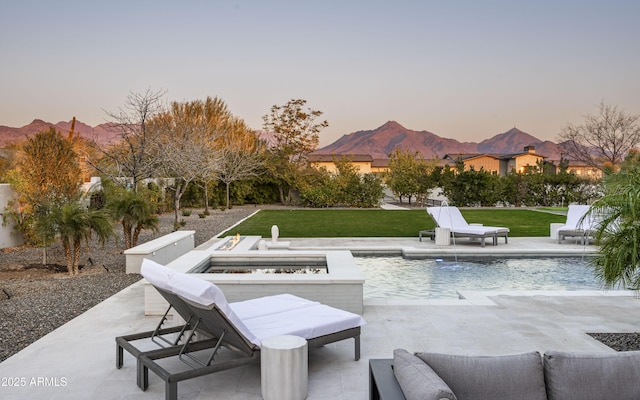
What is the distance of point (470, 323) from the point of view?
521 centimetres

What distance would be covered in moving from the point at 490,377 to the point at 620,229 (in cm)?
239

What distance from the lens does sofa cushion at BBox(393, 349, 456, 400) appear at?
2037 mm

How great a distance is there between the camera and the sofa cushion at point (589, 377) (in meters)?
2.49

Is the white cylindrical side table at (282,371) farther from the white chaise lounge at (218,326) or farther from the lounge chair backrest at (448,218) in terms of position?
the lounge chair backrest at (448,218)

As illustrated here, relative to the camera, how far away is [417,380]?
2246mm

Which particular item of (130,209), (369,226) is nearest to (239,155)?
(369,226)

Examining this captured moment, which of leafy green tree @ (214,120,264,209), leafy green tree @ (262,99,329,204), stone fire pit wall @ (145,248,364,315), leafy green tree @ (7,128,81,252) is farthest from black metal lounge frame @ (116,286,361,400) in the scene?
leafy green tree @ (262,99,329,204)

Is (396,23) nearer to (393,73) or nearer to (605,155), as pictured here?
(393,73)

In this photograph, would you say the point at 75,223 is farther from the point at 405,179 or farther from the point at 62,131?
the point at 405,179

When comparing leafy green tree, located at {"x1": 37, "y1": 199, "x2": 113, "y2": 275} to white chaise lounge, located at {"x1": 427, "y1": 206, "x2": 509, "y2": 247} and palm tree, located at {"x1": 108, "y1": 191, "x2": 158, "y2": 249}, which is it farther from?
white chaise lounge, located at {"x1": 427, "y1": 206, "x2": 509, "y2": 247}

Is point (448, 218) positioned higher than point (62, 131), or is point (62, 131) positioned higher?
point (62, 131)

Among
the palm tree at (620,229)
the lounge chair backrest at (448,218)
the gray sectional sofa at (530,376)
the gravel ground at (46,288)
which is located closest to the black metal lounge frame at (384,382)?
the gray sectional sofa at (530,376)

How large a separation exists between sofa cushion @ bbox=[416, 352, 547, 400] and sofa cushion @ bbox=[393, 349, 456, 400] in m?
0.11

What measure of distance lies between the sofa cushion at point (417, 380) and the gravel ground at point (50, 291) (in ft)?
9.85
